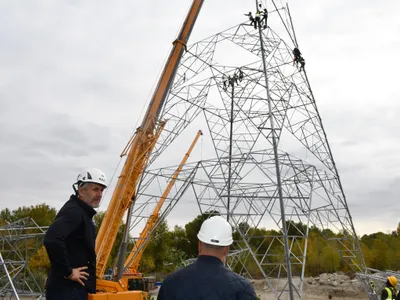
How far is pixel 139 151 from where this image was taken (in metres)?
15.6

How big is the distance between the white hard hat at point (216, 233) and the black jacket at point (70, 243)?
134cm

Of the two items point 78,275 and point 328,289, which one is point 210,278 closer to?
point 78,275

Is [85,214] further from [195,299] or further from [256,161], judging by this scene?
[256,161]

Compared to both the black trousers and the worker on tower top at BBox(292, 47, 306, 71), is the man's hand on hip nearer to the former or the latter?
the black trousers

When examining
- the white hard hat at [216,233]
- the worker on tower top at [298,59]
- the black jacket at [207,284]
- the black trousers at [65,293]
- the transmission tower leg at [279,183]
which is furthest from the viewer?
the worker on tower top at [298,59]

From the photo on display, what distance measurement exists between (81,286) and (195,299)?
1.53m

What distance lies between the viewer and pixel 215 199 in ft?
48.8

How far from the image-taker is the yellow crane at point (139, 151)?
15.4 meters

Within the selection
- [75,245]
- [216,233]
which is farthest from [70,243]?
[216,233]

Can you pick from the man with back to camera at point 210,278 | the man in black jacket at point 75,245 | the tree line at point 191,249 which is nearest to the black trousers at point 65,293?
the man in black jacket at point 75,245

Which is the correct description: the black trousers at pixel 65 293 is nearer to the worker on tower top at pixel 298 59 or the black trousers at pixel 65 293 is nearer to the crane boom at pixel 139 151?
the crane boom at pixel 139 151

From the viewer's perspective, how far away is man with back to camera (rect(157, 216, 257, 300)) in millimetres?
3012

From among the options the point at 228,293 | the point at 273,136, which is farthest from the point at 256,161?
the point at 228,293

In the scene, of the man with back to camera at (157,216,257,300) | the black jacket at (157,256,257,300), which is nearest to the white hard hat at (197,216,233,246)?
the man with back to camera at (157,216,257,300)
